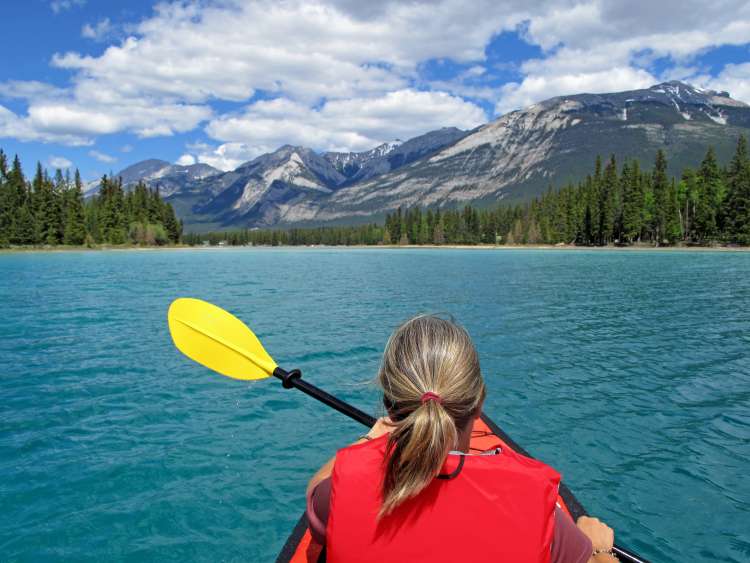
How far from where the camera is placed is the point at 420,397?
2.53m

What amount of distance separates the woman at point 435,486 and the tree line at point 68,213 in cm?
→ 12824

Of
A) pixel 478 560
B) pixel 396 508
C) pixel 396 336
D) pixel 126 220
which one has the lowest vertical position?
pixel 478 560

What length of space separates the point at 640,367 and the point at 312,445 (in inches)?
385

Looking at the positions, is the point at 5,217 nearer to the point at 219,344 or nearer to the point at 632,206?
the point at 219,344

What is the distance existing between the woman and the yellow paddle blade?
11.5ft

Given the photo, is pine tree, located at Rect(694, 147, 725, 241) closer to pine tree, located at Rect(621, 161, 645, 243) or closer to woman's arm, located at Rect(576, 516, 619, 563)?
pine tree, located at Rect(621, 161, 645, 243)

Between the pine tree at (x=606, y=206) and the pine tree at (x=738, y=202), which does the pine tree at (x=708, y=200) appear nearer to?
the pine tree at (x=738, y=202)

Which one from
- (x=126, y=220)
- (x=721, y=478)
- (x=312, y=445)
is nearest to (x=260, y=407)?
(x=312, y=445)

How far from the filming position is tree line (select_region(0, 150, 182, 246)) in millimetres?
109000

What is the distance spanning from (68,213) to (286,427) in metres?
129

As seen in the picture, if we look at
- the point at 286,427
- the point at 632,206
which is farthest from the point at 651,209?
the point at 286,427

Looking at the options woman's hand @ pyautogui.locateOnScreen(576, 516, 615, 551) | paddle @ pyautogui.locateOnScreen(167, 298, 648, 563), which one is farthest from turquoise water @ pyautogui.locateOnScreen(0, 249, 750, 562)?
woman's hand @ pyautogui.locateOnScreen(576, 516, 615, 551)

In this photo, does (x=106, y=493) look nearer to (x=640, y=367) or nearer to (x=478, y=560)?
(x=478, y=560)

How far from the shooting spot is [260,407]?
1124cm
